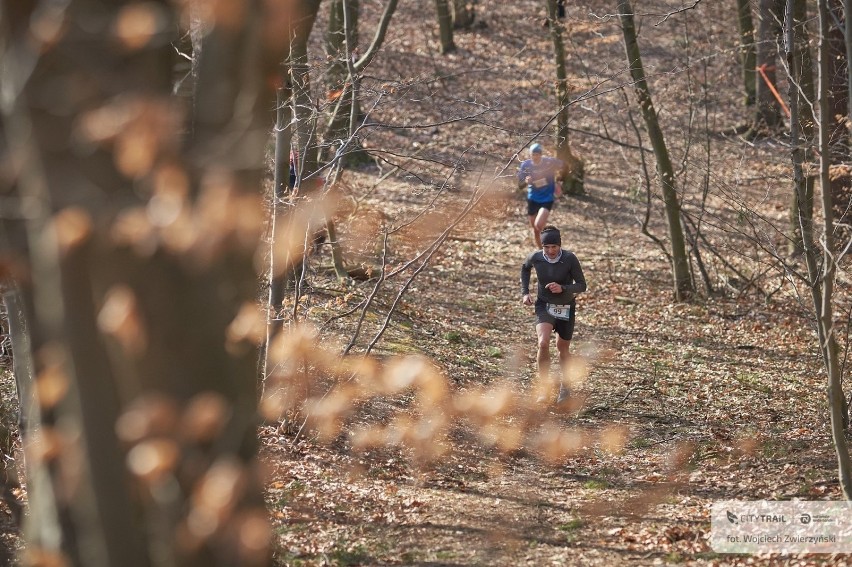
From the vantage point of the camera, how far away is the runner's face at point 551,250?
858 centimetres

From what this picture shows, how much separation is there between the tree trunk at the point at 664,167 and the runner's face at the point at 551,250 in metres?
4.09

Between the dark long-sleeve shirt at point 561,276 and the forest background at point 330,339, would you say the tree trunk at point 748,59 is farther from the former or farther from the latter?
the dark long-sleeve shirt at point 561,276

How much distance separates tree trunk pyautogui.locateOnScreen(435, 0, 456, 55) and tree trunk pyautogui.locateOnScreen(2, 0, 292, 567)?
24.2m


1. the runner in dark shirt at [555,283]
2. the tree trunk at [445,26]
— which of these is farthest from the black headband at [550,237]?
the tree trunk at [445,26]

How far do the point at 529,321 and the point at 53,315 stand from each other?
981cm

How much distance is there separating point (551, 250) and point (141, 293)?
6.29 metres

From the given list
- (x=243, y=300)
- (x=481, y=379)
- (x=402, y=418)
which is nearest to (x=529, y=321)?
(x=481, y=379)

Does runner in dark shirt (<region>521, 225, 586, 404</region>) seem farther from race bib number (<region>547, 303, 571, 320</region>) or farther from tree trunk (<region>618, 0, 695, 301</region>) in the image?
tree trunk (<region>618, 0, 695, 301</region>)

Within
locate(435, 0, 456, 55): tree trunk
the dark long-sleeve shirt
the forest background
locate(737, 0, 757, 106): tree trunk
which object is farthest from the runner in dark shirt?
locate(435, 0, 456, 55): tree trunk

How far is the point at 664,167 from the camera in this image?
12867mm

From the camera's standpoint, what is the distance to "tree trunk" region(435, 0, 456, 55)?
1022 inches

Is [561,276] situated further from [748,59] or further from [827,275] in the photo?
[748,59]

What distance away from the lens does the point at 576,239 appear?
16.1 metres

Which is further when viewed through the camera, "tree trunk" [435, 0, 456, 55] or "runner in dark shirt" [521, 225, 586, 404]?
"tree trunk" [435, 0, 456, 55]
